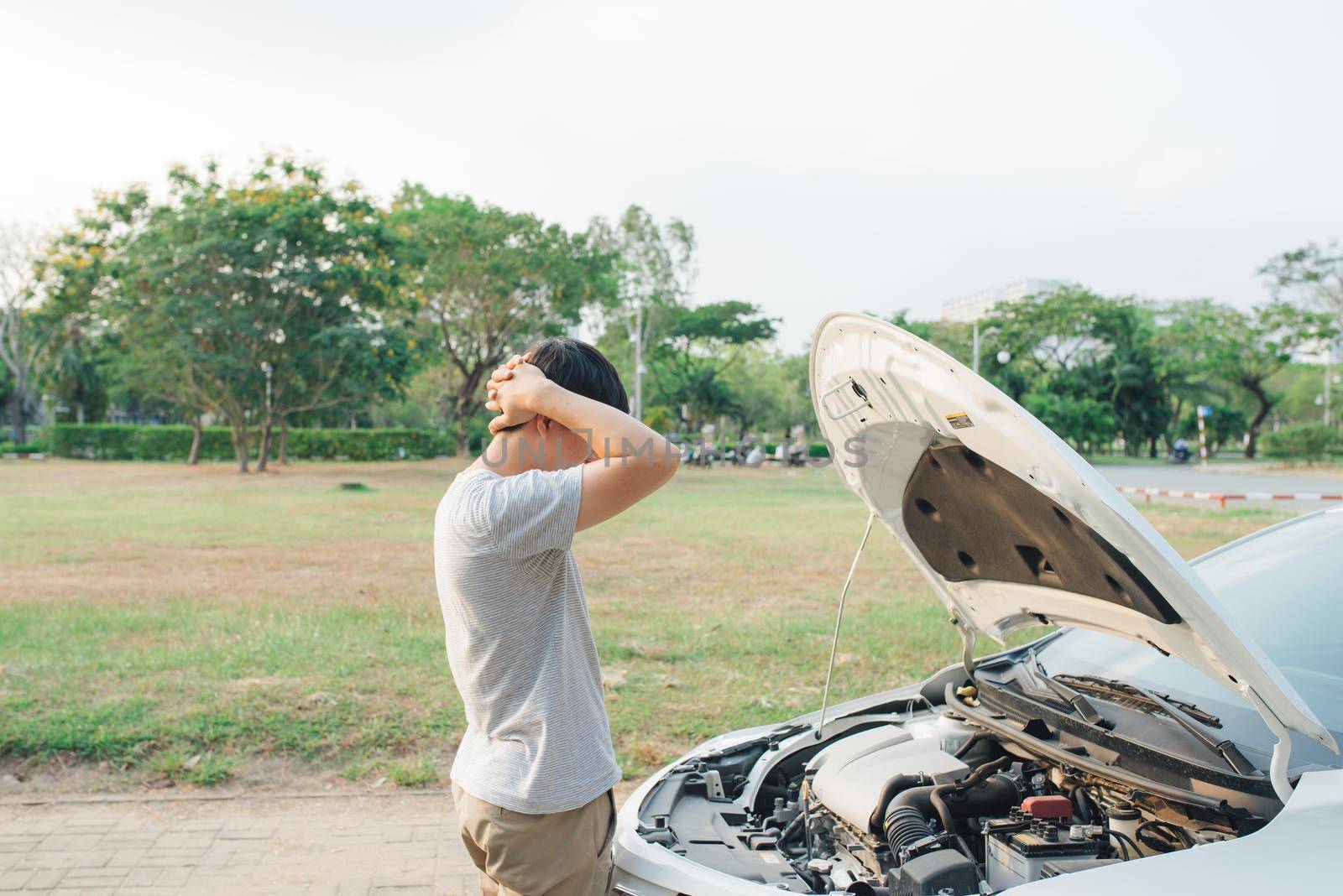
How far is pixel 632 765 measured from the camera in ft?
14.6

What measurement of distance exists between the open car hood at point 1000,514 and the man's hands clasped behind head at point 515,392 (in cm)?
75

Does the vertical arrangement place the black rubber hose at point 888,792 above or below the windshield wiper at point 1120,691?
below

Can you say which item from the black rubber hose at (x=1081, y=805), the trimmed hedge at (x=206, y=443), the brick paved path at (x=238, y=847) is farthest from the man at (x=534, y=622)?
the trimmed hedge at (x=206, y=443)

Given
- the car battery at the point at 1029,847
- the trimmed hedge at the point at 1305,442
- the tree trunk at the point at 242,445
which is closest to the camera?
the car battery at the point at 1029,847

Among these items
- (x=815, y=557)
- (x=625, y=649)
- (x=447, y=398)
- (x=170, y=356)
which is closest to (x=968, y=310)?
(x=447, y=398)

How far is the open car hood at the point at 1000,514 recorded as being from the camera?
1795mm

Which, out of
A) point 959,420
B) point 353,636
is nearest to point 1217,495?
point 353,636

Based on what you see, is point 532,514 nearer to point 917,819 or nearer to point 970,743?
point 917,819

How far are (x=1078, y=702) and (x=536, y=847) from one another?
1396 millimetres

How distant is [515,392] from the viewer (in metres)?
1.88

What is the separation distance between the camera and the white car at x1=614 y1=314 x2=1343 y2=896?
5.96 ft

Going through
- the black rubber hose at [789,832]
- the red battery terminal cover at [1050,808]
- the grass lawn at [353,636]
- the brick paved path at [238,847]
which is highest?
the red battery terminal cover at [1050,808]

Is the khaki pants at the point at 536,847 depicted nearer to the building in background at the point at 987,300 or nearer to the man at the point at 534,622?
the man at the point at 534,622

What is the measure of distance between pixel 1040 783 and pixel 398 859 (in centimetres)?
239
